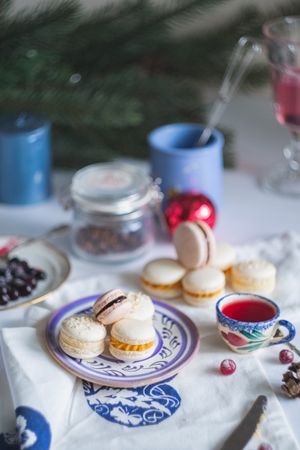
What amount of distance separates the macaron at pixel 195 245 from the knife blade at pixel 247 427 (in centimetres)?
23

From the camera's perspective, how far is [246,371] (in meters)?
0.90

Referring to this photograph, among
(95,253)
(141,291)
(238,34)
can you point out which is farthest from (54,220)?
(238,34)

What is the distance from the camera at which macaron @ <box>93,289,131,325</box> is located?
0.91 m

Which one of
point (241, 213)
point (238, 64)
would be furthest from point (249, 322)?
point (238, 64)

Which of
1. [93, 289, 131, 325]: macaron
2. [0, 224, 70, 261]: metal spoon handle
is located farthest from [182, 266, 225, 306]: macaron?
[0, 224, 70, 261]: metal spoon handle

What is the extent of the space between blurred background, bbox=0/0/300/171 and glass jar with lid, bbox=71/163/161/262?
0.41 feet

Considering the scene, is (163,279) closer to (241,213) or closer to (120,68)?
(241,213)

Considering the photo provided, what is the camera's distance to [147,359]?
909 mm

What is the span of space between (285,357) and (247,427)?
12 cm

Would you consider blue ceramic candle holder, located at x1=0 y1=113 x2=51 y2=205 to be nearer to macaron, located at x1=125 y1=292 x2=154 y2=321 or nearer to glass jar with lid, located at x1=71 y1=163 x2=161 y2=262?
glass jar with lid, located at x1=71 y1=163 x2=161 y2=262

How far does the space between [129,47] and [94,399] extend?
0.69 meters

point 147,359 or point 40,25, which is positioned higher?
point 40,25

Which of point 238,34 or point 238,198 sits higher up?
point 238,34

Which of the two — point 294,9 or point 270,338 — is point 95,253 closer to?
point 270,338
